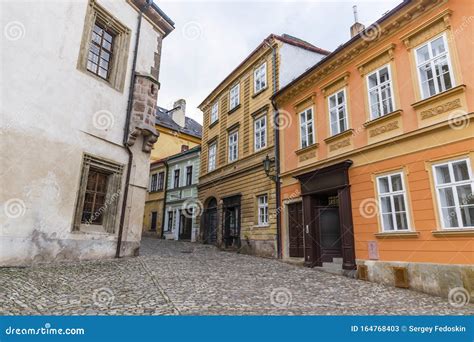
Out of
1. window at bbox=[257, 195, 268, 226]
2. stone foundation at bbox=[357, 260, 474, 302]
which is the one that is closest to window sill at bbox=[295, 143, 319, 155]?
window at bbox=[257, 195, 268, 226]

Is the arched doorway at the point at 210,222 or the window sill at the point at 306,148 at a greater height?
the window sill at the point at 306,148

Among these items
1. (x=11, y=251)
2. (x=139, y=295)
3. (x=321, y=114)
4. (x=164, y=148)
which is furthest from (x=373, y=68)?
(x=164, y=148)

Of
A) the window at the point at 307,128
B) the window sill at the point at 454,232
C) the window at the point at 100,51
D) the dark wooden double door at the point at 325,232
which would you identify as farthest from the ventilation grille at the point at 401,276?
the window at the point at 100,51

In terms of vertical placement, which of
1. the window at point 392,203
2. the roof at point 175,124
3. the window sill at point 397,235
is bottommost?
the window sill at point 397,235

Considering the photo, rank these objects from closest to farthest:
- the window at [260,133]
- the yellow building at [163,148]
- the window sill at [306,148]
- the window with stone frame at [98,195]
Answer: the window with stone frame at [98,195]
the window sill at [306,148]
the window at [260,133]
the yellow building at [163,148]

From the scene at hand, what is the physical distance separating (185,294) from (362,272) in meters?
5.81

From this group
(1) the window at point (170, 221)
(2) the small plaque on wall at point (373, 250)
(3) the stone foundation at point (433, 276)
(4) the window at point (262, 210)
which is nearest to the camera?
(3) the stone foundation at point (433, 276)

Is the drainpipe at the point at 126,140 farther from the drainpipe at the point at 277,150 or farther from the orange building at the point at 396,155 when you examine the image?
the orange building at the point at 396,155

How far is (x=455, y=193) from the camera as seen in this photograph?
7.21m

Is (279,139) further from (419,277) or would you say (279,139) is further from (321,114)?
(419,277)

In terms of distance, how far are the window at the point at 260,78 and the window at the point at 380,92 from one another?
6518mm

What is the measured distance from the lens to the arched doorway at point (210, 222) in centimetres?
1867

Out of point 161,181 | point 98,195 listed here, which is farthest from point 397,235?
point 161,181

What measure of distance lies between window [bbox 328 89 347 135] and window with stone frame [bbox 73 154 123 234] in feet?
25.3
